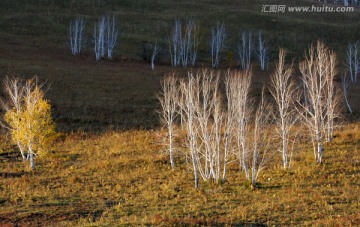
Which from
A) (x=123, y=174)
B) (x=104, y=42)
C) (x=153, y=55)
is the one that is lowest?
(x=123, y=174)

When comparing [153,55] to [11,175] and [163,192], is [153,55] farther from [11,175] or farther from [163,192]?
[163,192]

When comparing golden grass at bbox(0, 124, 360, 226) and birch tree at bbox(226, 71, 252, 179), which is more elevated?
birch tree at bbox(226, 71, 252, 179)

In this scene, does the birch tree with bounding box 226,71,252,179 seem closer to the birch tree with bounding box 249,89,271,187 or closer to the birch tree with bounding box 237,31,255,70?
the birch tree with bounding box 249,89,271,187

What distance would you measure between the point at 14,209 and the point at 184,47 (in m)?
66.9

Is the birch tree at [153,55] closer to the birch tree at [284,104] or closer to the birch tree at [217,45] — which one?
the birch tree at [217,45]

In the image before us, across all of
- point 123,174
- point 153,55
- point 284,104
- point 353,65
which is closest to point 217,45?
point 153,55

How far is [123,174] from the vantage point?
32750 mm

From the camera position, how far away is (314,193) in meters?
25.8

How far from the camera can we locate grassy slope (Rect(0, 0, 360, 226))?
912 inches

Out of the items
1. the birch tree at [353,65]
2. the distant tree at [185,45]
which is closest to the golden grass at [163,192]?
the birch tree at [353,65]

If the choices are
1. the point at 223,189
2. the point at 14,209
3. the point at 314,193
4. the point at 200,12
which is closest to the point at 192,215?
the point at 223,189

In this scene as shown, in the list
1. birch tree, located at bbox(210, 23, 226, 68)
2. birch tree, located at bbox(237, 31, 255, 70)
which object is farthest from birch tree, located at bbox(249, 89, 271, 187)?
birch tree, located at bbox(210, 23, 226, 68)

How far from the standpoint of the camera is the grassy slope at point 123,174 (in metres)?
23.2

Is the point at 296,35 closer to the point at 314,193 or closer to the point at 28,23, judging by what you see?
the point at 28,23
